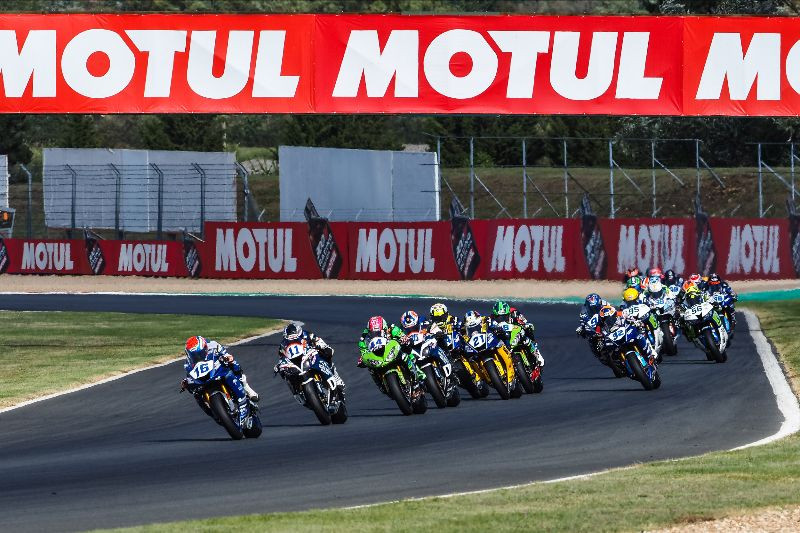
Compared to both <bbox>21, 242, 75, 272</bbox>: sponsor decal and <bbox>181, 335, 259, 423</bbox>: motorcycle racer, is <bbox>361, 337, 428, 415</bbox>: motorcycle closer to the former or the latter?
<bbox>181, 335, 259, 423</bbox>: motorcycle racer

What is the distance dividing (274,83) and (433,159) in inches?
1061

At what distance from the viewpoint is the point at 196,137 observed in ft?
256

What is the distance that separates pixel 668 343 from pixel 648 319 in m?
3.40

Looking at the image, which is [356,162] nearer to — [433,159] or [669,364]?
[433,159]

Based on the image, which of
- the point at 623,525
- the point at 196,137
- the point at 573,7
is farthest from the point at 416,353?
the point at 573,7

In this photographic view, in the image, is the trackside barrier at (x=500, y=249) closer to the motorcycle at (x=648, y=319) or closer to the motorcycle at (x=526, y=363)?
the motorcycle at (x=648, y=319)

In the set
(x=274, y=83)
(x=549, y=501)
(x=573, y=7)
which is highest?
(x=573, y=7)

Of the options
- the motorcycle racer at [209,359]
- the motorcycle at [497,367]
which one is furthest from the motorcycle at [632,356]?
the motorcycle racer at [209,359]

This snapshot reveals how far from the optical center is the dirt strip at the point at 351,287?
44219 millimetres

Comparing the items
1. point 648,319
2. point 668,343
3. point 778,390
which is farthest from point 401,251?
point 778,390

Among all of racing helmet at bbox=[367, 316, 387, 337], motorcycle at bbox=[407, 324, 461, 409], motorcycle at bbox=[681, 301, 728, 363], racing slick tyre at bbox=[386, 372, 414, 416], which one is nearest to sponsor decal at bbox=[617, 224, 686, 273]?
motorcycle at bbox=[681, 301, 728, 363]

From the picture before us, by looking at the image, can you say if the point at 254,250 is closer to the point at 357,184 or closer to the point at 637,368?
the point at 357,184

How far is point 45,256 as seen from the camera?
53.7m

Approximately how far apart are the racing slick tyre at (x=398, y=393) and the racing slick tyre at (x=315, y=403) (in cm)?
97
